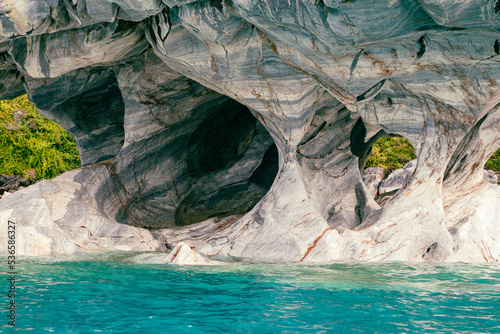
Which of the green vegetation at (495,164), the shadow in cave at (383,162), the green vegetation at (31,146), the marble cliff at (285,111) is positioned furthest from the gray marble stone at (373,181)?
the green vegetation at (31,146)

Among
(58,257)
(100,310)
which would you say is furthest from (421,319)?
(58,257)

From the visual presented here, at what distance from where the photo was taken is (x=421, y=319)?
16.3 ft

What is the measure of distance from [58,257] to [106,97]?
5544mm

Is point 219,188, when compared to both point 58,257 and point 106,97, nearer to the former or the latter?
point 106,97

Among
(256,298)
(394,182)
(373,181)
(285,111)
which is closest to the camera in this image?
(256,298)

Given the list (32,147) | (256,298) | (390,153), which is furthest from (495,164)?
(256,298)

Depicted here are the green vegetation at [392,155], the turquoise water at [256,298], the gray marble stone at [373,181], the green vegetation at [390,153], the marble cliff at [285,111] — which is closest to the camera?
the turquoise water at [256,298]

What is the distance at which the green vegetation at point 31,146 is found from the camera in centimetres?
2331

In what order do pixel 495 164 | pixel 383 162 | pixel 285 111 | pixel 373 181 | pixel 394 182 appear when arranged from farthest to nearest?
pixel 383 162
pixel 495 164
pixel 373 181
pixel 394 182
pixel 285 111

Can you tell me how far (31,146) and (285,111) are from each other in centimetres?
1704

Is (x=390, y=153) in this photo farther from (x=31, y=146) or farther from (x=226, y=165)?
(x=31, y=146)

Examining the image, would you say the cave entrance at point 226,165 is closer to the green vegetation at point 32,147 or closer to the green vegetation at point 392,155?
the green vegetation at point 32,147

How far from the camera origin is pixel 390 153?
2561 cm

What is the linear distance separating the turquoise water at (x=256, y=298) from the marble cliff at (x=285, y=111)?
3.75 feet
